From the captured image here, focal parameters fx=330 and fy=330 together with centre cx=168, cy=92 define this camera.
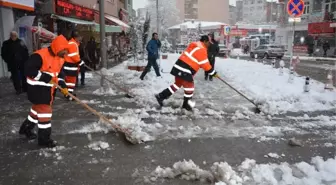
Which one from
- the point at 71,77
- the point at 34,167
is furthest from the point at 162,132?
the point at 71,77

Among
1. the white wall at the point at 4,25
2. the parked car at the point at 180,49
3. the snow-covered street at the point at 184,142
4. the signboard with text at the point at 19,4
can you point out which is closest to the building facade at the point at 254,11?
the parked car at the point at 180,49

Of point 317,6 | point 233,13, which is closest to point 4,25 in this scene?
point 317,6

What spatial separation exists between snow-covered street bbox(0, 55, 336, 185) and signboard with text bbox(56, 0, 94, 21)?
253 inches

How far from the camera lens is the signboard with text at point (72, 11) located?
550 inches

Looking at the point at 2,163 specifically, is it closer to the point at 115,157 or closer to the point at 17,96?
the point at 115,157

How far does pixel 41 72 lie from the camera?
189 inches

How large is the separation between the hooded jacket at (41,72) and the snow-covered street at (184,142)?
2.72 feet

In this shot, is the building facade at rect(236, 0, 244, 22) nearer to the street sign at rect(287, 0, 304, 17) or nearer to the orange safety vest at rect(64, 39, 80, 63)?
the street sign at rect(287, 0, 304, 17)

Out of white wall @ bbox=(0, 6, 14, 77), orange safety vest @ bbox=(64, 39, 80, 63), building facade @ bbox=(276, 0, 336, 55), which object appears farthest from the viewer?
building facade @ bbox=(276, 0, 336, 55)

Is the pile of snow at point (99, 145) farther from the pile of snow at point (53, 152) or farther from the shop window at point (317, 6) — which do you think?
the shop window at point (317, 6)

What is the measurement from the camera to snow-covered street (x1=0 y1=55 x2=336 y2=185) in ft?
13.8

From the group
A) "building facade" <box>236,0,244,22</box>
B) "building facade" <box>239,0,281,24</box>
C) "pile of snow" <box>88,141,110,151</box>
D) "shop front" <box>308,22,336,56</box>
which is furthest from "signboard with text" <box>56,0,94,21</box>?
"building facade" <box>236,0,244,22</box>

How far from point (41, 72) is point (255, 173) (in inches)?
130

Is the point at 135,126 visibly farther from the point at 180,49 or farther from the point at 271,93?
the point at 180,49
